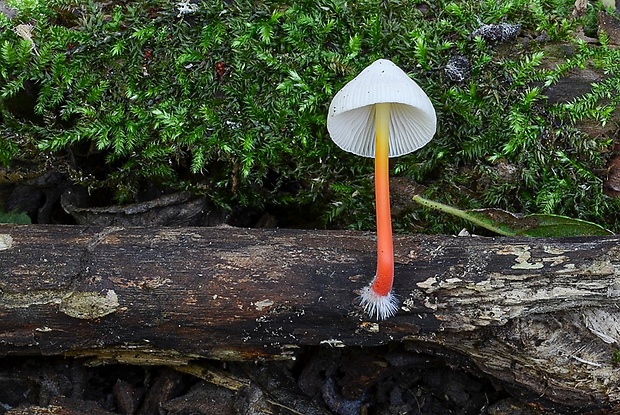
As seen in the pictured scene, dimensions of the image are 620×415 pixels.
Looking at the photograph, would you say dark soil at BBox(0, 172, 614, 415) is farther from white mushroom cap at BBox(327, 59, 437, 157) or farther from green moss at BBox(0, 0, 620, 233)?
white mushroom cap at BBox(327, 59, 437, 157)

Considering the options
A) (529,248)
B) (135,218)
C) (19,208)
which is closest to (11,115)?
(19,208)

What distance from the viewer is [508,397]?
2057mm

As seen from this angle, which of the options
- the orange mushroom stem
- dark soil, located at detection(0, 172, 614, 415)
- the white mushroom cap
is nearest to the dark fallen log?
the orange mushroom stem

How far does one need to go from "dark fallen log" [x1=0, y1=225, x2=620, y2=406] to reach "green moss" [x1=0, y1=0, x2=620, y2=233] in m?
0.45

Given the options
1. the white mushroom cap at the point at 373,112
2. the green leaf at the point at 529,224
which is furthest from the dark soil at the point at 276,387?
the white mushroom cap at the point at 373,112

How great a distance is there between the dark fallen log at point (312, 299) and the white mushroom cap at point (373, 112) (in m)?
0.44

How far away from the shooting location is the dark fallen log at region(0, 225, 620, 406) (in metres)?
1.84

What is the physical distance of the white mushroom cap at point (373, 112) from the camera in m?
1.78

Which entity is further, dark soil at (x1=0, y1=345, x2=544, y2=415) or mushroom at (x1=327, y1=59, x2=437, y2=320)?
dark soil at (x1=0, y1=345, x2=544, y2=415)

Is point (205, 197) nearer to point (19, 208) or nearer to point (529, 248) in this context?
point (19, 208)

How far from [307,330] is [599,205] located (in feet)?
4.09

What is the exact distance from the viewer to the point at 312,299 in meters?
1.88

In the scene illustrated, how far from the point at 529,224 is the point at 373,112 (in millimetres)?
715

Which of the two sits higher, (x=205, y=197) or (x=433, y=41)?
(x=433, y=41)
